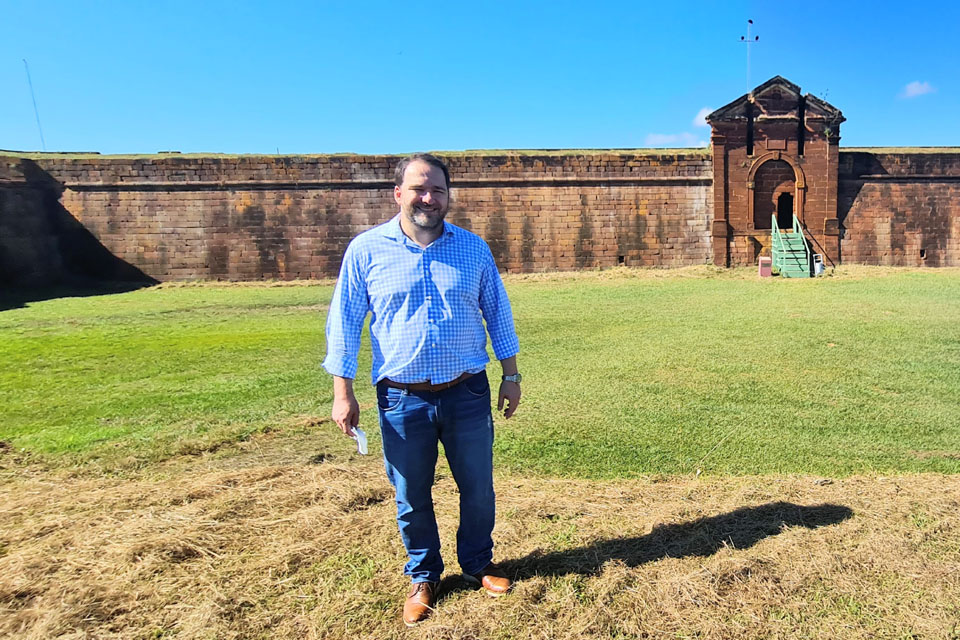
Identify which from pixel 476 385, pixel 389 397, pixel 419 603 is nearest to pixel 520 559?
pixel 419 603

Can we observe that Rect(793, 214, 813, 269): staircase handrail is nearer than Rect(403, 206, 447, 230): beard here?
No

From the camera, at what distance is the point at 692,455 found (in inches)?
148

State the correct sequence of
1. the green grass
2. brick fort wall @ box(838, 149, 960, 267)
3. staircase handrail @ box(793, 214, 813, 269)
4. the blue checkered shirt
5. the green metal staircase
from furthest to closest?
brick fort wall @ box(838, 149, 960, 267) < staircase handrail @ box(793, 214, 813, 269) < the green metal staircase < the green grass < the blue checkered shirt

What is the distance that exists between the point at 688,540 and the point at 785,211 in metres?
16.9

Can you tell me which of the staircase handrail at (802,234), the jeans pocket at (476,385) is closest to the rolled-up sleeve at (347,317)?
the jeans pocket at (476,385)

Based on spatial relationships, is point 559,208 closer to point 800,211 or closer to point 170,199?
point 800,211

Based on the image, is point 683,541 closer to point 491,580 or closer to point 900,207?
point 491,580

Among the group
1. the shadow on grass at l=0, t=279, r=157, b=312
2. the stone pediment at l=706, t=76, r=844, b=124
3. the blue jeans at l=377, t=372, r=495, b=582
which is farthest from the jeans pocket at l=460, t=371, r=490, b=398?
the stone pediment at l=706, t=76, r=844, b=124

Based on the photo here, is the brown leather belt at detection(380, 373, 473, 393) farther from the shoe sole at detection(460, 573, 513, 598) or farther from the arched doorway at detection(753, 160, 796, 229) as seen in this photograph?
the arched doorway at detection(753, 160, 796, 229)

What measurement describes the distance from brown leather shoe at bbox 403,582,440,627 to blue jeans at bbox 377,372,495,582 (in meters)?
0.03

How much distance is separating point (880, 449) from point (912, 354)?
3.27 meters

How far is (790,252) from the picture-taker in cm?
1527

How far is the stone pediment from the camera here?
16.2 metres

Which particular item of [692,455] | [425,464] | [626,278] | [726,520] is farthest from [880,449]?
[626,278]
